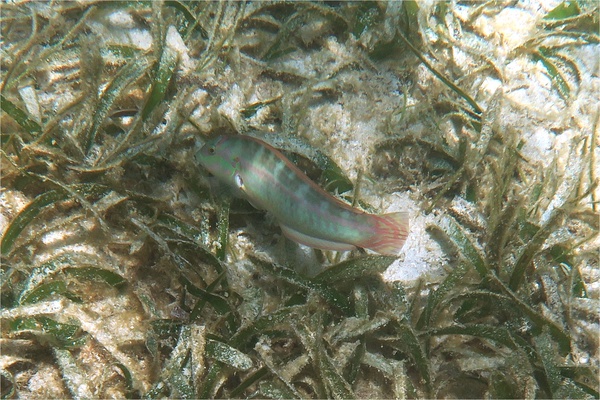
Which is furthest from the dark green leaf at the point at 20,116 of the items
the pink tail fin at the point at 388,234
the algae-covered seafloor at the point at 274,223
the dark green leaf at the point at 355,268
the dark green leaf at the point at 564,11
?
the dark green leaf at the point at 564,11

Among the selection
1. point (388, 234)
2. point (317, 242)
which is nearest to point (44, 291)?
point (317, 242)

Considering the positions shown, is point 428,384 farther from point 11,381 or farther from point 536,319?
point 11,381

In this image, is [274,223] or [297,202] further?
[274,223]

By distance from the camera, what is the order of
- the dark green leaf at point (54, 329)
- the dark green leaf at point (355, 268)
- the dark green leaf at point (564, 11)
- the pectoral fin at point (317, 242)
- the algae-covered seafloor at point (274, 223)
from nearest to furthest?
the dark green leaf at point (54, 329) → the algae-covered seafloor at point (274, 223) → the pectoral fin at point (317, 242) → the dark green leaf at point (355, 268) → the dark green leaf at point (564, 11)

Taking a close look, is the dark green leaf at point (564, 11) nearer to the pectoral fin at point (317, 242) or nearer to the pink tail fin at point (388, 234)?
the pink tail fin at point (388, 234)

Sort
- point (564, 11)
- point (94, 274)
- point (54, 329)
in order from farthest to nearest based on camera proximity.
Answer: point (564, 11)
point (94, 274)
point (54, 329)

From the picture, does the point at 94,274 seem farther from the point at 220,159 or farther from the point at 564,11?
the point at 564,11

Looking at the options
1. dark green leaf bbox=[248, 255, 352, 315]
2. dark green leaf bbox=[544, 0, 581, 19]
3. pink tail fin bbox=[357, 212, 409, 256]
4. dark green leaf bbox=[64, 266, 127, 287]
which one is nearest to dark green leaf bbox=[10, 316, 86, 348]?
dark green leaf bbox=[64, 266, 127, 287]

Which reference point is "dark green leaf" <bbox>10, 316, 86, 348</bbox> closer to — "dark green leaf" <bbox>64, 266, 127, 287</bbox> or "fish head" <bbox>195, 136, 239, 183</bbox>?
"dark green leaf" <bbox>64, 266, 127, 287</bbox>
